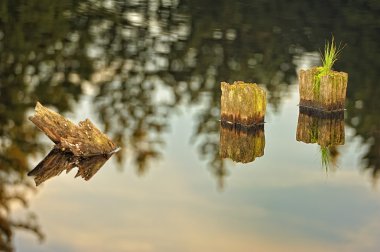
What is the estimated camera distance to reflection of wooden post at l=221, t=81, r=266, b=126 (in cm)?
1639

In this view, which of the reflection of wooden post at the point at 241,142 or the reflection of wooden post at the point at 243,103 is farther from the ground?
the reflection of wooden post at the point at 243,103

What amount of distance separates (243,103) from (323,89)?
2248 mm

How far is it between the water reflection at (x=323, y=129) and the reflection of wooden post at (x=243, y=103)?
3.91 ft

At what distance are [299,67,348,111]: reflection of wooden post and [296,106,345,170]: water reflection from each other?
0.16m

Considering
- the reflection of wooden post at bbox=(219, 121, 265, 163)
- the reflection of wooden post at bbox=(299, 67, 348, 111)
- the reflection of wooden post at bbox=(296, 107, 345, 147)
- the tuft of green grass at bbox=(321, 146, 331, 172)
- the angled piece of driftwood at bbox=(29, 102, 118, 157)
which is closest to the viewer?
the angled piece of driftwood at bbox=(29, 102, 118, 157)

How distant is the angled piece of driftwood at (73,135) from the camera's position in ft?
49.0

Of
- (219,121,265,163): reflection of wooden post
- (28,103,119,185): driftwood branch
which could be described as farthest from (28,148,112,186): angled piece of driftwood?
(219,121,265,163): reflection of wooden post

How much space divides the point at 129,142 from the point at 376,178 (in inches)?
183

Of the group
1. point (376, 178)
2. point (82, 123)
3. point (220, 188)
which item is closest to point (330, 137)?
point (376, 178)

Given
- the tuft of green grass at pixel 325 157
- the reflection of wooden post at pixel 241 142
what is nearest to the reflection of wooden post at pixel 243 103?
the reflection of wooden post at pixel 241 142

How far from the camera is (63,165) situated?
48.1ft

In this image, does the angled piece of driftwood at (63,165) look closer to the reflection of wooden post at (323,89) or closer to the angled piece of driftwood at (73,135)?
the angled piece of driftwood at (73,135)

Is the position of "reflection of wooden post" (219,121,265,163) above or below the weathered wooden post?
below

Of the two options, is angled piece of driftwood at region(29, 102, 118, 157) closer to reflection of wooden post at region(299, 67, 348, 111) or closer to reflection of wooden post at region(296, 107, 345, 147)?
reflection of wooden post at region(296, 107, 345, 147)
